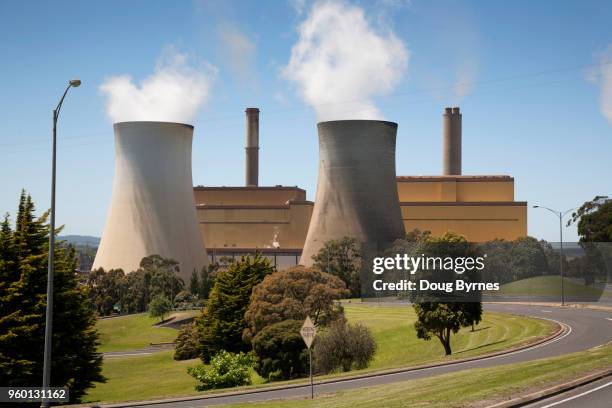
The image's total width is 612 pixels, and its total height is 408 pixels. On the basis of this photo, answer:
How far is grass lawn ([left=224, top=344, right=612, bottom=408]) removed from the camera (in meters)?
14.4

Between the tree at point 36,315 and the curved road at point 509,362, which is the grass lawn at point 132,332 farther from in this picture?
the curved road at point 509,362

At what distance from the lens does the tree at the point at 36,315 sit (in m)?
24.0

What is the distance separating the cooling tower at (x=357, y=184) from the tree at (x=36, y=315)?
53885 mm

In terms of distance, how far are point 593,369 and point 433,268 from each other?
16939 mm

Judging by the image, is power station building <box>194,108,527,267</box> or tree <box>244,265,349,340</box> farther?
power station building <box>194,108,527,267</box>

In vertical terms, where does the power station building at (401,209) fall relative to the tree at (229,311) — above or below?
above

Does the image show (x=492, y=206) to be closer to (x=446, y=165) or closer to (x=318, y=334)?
(x=446, y=165)

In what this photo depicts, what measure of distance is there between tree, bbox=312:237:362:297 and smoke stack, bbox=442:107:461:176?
33.4m

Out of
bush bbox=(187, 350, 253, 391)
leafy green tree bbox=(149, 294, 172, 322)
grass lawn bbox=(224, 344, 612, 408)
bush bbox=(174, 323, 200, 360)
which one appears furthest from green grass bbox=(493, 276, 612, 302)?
grass lawn bbox=(224, 344, 612, 408)

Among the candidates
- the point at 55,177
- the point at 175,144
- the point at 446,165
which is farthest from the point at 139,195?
the point at 55,177

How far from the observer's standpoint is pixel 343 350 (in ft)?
114

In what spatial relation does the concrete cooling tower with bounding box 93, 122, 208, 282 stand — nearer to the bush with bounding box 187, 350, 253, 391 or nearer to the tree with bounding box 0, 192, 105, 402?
the bush with bounding box 187, 350, 253, 391

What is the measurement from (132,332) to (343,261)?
21924 millimetres

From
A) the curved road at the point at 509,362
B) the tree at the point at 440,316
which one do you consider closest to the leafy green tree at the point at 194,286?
the tree at the point at 440,316
